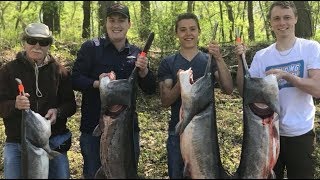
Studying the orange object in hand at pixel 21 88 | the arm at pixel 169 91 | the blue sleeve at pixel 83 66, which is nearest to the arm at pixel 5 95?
the orange object in hand at pixel 21 88

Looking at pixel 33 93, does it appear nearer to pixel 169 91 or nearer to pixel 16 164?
pixel 16 164

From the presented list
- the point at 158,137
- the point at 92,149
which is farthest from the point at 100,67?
the point at 158,137

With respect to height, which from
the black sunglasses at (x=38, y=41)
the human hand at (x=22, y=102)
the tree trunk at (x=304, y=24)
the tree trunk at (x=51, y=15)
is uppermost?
the tree trunk at (x=51, y=15)

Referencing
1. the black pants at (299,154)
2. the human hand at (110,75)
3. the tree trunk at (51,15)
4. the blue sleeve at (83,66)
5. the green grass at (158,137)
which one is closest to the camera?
the black pants at (299,154)

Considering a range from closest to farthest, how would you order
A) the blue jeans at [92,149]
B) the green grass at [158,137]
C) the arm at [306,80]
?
the arm at [306,80] → the blue jeans at [92,149] → the green grass at [158,137]

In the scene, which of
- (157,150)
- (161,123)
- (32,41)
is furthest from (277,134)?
(161,123)

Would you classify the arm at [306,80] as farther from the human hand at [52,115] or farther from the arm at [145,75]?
the human hand at [52,115]

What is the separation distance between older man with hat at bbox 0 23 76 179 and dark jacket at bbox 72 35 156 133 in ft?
0.90

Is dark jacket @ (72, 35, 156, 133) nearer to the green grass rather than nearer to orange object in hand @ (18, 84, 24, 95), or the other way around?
orange object in hand @ (18, 84, 24, 95)

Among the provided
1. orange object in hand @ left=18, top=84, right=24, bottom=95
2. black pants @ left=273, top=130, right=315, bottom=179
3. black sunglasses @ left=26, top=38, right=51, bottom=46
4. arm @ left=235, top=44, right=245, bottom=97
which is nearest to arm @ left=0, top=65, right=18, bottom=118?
orange object in hand @ left=18, top=84, right=24, bottom=95

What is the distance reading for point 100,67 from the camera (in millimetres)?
5016

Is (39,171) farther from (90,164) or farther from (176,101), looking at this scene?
(176,101)

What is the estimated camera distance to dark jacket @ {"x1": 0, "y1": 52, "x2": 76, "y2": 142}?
4.69m

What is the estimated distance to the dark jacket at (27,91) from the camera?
469 centimetres
